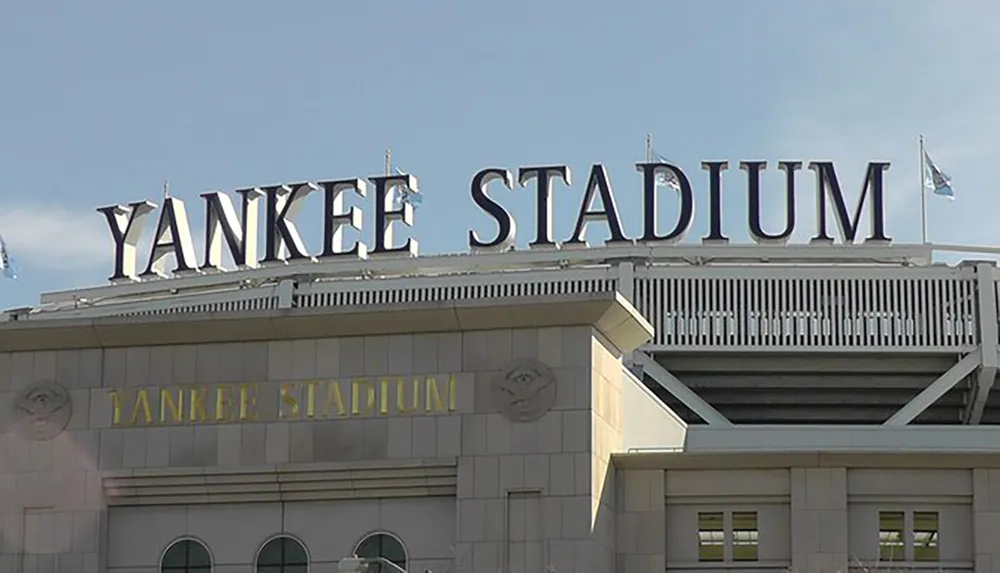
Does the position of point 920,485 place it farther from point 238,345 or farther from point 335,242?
point 335,242

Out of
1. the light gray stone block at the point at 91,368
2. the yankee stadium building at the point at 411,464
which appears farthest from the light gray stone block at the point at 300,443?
the light gray stone block at the point at 91,368

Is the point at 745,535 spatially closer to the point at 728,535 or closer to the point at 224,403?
the point at 728,535

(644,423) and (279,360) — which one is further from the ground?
(279,360)

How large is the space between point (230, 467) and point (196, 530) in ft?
7.05

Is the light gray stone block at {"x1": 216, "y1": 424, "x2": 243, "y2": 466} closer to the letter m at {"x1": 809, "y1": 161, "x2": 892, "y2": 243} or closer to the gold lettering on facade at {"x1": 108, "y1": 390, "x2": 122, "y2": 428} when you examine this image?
the gold lettering on facade at {"x1": 108, "y1": 390, "x2": 122, "y2": 428}

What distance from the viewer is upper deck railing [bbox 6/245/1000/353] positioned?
99812 mm

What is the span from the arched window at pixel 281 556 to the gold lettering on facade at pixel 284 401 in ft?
10.3

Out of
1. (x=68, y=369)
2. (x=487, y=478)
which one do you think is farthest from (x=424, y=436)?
(x=68, y=369)

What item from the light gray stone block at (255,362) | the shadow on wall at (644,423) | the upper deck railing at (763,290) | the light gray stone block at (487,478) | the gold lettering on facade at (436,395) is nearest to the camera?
the light gray stone block at (487,478)

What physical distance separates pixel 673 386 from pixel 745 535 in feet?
126

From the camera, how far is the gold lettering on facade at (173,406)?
61.8 m

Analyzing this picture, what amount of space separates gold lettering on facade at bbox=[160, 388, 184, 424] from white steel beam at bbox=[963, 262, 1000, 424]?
152ft

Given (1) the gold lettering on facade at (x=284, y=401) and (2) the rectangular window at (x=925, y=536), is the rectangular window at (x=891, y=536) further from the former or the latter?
(1) the gold lettering on facade at (x=284, y=401)

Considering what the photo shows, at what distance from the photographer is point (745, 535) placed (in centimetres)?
6134
